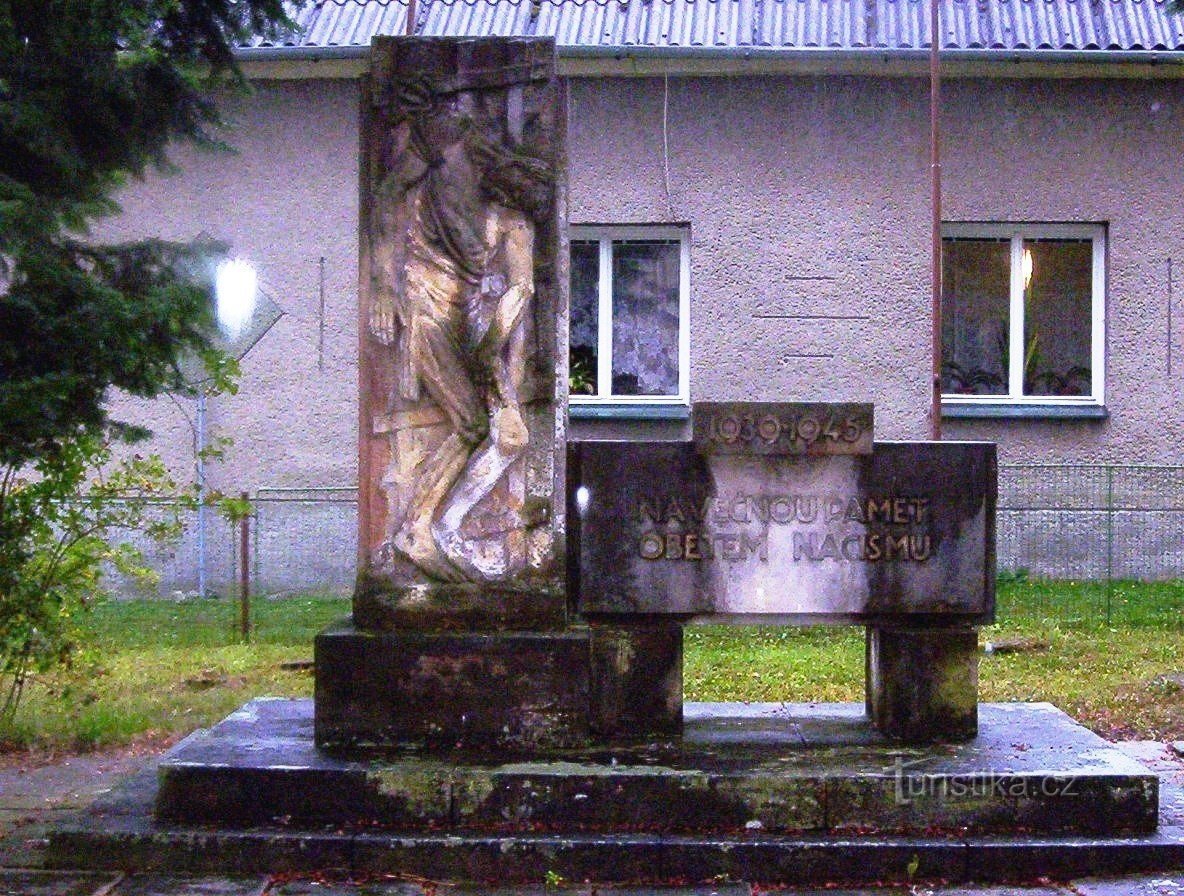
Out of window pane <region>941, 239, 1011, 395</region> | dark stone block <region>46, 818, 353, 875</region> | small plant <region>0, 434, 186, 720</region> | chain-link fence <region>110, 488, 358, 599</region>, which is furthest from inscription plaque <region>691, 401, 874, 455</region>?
window pane <region>941, 239, 1011, 395</region>

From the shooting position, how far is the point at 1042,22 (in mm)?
14641

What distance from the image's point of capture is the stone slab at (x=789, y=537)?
700 cm

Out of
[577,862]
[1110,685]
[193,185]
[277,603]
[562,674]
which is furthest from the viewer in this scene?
[193,185]

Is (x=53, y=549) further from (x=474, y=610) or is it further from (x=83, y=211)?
(x=474, y=610)

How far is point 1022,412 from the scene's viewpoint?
1480 centimetres

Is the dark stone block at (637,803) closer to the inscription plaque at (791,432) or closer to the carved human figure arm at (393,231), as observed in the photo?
the inscription plaque at (791,432)

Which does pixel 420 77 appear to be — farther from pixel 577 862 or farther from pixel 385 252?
pixel 577 862

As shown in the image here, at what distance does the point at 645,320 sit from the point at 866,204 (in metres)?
2.20

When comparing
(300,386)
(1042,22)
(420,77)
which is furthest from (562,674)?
(1042,22)

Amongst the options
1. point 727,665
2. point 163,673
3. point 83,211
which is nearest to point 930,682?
point 727,665

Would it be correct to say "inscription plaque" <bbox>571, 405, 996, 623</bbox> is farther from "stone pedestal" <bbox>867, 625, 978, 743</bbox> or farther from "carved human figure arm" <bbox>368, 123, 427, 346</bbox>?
"carved human figure arm" <bbox>368, 123, 427, 346</bbox>

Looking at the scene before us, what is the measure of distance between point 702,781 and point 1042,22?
402 inches

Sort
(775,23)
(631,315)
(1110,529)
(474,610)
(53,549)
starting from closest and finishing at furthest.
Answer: (474,610), (53,549), (1110,529), (775,23), (631,315)

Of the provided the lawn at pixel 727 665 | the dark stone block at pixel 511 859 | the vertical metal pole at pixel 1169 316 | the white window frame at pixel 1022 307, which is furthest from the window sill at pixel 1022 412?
the dark stone block at pixel 511 859
